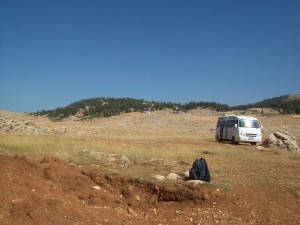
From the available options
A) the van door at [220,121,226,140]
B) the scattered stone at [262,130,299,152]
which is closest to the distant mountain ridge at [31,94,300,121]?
the van door at [220,121,226,140]

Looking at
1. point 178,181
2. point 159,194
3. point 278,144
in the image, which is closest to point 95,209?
point 159,194

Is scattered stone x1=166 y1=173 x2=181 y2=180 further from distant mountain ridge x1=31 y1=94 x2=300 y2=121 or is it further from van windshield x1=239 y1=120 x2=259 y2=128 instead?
distant mountain ridge x1=31 y1=94 x2=300 y2=121

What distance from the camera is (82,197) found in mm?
9195

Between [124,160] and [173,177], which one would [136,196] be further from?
[124,160]

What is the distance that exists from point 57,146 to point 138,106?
65737 millimetres

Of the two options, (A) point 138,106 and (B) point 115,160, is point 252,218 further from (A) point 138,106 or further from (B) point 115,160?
(A) point 138,106

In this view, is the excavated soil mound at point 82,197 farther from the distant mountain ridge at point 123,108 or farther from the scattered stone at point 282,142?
the distant mountain ridge at point 123,108

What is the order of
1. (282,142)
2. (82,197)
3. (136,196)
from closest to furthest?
(82,197)
(136,196)
(282,142)

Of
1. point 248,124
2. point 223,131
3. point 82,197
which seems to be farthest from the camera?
point 223,131

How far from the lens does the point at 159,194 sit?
10102mm

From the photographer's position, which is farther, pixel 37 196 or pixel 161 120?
pixel 161 120

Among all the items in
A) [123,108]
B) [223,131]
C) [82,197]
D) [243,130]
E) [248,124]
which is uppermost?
[123,108]

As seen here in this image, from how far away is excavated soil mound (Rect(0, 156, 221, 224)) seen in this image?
7.33 m

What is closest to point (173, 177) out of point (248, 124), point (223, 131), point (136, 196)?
point (136, 196)
